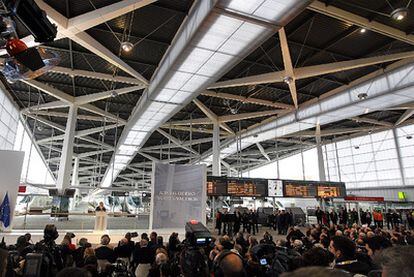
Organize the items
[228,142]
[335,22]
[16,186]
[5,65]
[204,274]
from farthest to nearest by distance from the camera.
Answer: [228,142], [16,186], [335,22], [5,65], [204,274]

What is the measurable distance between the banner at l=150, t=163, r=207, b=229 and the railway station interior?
0.18 feet

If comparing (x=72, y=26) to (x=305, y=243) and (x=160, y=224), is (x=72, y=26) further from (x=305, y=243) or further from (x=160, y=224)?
(x=305, y=243)

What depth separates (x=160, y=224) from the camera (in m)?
12.8

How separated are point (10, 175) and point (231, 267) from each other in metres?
13.1

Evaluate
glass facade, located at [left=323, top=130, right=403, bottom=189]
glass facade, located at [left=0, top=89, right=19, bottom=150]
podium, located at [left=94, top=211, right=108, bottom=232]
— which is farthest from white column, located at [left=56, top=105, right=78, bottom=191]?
glass facade, located at [left=323, top=130, right=403, bottom=189]

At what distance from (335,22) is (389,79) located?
14.6 ft

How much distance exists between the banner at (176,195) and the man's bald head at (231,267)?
10589 mm

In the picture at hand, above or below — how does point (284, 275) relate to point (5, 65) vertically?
below

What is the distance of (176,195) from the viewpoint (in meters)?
13.3

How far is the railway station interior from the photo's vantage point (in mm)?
4801

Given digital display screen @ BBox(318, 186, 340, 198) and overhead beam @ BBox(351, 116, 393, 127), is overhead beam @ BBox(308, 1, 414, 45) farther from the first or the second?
overhead beam @ BBox(351, 116, 393, 127)

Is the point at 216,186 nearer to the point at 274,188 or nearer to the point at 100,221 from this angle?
the point at 274,188

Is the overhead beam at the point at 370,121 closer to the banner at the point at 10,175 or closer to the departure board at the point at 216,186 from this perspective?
the departure board at the point at 216,186

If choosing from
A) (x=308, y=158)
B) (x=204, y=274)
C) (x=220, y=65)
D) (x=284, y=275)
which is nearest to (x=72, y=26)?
(x=220, y=65)
